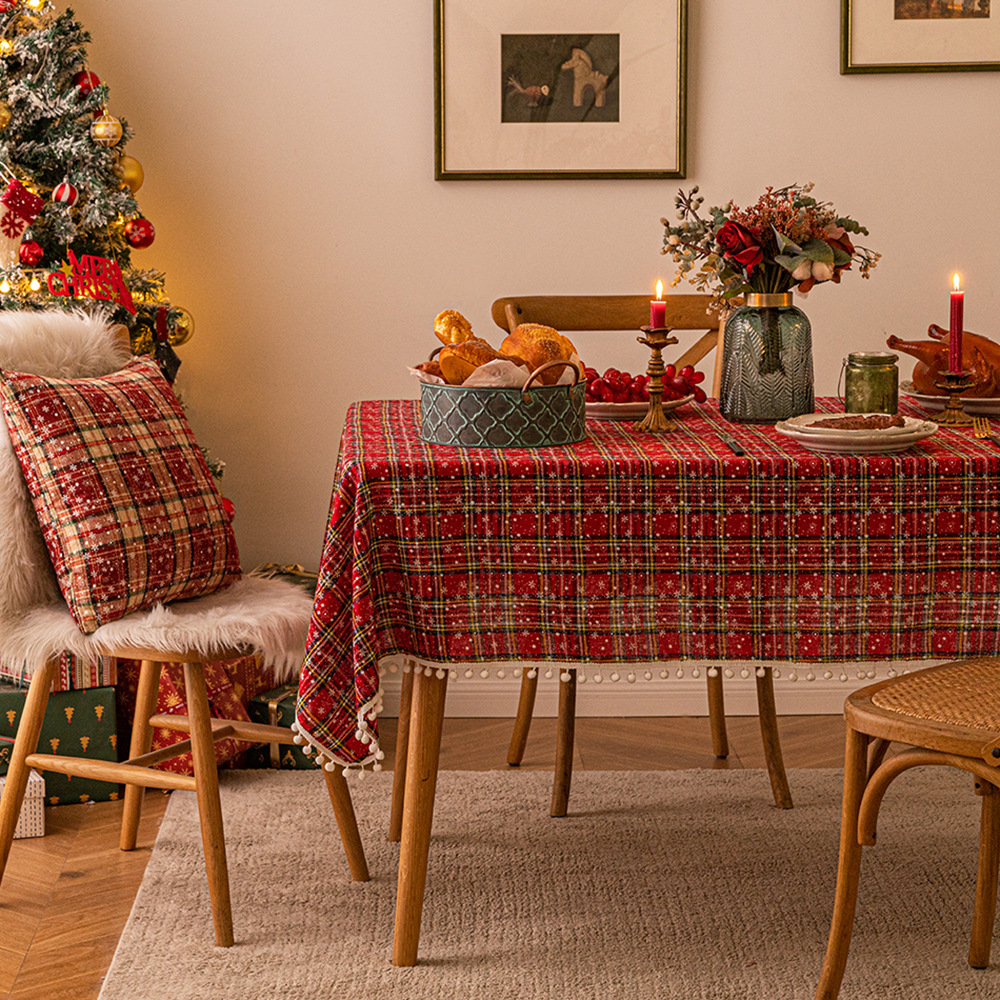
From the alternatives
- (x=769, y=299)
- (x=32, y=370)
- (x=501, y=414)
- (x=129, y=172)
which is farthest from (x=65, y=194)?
(x=769, y=299)

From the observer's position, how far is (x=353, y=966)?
6.08 ft

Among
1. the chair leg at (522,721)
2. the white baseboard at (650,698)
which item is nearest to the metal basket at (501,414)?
the chair leg at (522,721)

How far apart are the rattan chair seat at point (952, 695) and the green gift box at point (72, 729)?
1634mm

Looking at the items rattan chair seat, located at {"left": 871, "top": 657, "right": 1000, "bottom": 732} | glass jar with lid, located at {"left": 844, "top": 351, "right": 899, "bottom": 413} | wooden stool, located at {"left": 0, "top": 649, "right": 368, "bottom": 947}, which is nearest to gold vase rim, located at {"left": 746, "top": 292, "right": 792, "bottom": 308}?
glass jar with lid, located at {"left": 844, "top": 351, "right": 899, "bottom": 413}

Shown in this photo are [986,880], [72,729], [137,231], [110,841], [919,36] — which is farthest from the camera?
[919,36]

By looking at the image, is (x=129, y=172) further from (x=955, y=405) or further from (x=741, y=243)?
(x=955, y=405)

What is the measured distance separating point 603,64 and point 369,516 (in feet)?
5.71

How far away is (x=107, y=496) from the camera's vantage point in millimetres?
1922

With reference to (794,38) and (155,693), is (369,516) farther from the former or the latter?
(794,38)

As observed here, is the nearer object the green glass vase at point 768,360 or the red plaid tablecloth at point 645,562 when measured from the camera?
the red plaid tablecloth at point 645,562

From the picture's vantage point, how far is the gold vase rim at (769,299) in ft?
6.45

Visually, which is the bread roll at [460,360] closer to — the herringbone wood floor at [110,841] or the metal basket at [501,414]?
the metal basket at [501,414]

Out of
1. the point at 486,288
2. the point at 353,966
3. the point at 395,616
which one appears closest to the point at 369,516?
the point at 395,616

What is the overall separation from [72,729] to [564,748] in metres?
1.04
